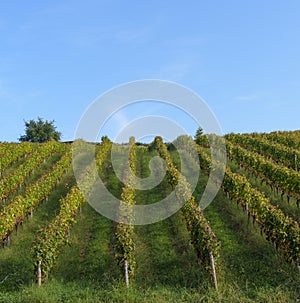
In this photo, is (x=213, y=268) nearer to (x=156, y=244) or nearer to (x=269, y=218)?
(x=156, y=244)

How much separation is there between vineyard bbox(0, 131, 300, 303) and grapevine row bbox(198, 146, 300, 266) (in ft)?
0.21

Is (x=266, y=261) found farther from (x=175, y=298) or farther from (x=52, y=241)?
(x=52, y=241)

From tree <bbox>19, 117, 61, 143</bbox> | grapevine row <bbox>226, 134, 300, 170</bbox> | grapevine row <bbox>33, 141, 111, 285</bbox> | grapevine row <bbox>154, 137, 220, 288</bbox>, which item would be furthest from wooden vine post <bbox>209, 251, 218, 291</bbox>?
tree <bbox>19, 117, 61, 143</bbox>

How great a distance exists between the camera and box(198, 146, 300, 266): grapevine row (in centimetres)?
2275

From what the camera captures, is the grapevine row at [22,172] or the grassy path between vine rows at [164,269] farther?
the grapevine row at [22,172]

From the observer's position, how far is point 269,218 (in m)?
25.5

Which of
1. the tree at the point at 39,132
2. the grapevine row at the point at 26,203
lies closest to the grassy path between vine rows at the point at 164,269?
the grapevine row at the point at 26,203

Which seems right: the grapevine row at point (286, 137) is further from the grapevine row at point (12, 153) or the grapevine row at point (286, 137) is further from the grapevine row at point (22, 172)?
the grapevine row at point (12, 153)

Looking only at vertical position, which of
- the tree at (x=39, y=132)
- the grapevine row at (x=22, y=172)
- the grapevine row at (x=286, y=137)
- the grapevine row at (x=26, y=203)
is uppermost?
the tree at (x=39, y=132)

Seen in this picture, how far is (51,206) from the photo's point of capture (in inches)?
1346

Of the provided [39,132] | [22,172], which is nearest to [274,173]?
[22,172]

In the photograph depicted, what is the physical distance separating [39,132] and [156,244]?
75.3 meters

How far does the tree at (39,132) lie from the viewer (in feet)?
315

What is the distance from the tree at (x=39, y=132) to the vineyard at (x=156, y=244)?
187ft
